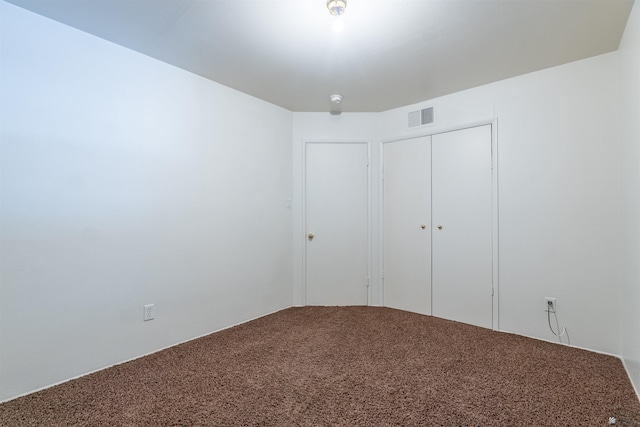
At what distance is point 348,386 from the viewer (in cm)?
188

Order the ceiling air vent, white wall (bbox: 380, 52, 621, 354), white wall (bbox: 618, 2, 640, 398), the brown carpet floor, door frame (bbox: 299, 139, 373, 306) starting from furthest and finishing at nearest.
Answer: door frame (bbox: 299, 139, 373, 306) < the ceiling air vent < white wall (bbox: 380, 52, 621, 354) < white wall (bbox: 618, 2, 640, 398) < the brown carpet floor

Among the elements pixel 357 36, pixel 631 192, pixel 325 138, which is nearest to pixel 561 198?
pixel 631 192

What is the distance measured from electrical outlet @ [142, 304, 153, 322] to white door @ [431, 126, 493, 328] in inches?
106

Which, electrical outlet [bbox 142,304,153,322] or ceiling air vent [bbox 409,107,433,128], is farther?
ceiling air vent [bbox 409,107,433,128]

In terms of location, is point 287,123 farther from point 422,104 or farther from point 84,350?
point 84,350

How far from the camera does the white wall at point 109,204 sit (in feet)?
5.93

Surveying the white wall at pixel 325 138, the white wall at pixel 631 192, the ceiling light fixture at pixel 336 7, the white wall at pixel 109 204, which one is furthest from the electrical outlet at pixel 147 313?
the white wall at pixel 631 192

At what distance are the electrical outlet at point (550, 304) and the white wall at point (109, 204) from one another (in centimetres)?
268

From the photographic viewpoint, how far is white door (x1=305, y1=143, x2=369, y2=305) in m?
3.66

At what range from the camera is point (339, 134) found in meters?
3.67

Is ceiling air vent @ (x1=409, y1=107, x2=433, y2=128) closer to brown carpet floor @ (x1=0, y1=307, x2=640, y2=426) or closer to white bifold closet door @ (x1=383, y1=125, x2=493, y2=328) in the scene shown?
white bifold closet door @ (x1=383, y1=125, x2=493, y2=328)

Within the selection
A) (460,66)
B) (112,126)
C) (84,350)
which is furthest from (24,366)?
(460,66)

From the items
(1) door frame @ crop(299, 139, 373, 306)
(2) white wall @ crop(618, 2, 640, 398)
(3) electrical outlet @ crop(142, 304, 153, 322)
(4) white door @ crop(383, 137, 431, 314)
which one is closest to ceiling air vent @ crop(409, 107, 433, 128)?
(4) white door @ crop(383, 137, 431, 314)

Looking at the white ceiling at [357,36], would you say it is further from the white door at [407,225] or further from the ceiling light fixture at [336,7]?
the white door at [407,225]
